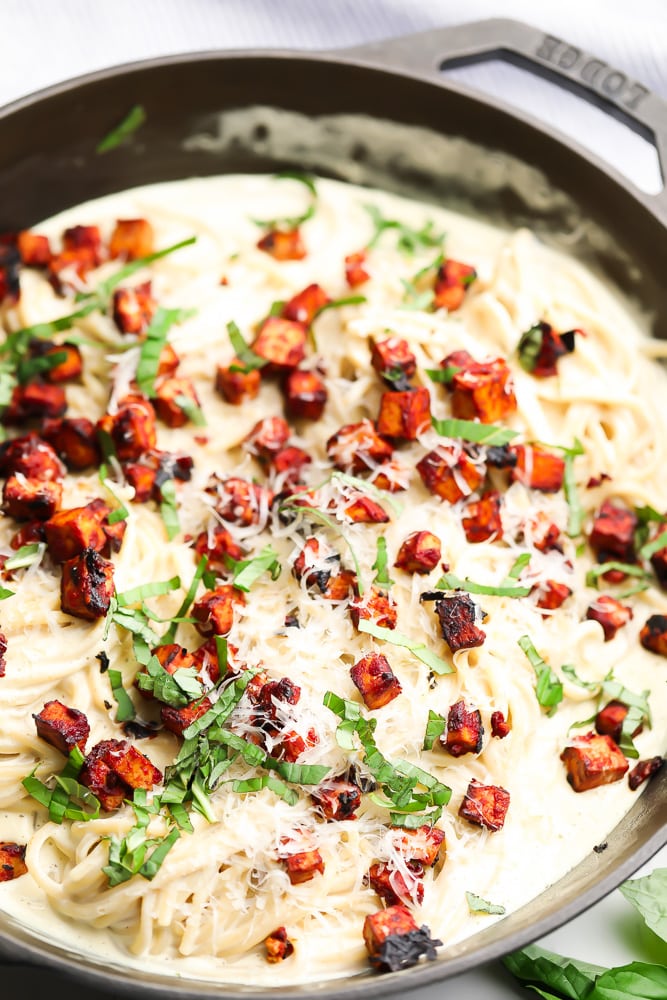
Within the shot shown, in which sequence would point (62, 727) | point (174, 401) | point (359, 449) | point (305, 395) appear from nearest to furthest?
point (62, 727)
point (359, 449)
point (174, 401)
point (305, 395)

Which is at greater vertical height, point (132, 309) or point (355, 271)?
point (355, 271)

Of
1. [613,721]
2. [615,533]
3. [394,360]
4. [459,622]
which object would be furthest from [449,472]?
→ [613,721]

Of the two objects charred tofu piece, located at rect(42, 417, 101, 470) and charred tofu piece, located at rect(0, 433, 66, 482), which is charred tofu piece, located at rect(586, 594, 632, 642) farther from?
charred tofu piece, located at rect(0, 433, 66, 482)

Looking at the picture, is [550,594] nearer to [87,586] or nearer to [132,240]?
[87,586]

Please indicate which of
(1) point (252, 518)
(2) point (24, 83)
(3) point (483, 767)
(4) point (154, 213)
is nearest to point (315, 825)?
(3) point (483, 767)

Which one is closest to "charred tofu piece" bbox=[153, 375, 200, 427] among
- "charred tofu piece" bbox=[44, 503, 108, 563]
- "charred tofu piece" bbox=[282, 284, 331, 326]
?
"charred tofu piece" bbox=[282, 284, 331, 326]

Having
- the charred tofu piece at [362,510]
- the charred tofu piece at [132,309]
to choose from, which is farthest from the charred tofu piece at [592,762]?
the charred tofu piece at [132,309]

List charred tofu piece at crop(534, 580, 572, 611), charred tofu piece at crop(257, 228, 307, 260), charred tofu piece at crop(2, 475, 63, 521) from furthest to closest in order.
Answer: charred tofu piece at crop(257, 228, 307, 260) < charred tofu piece at crop(534, 580, 572, 611) < charred tofu piece at crop(2, 475, 63, 521)
